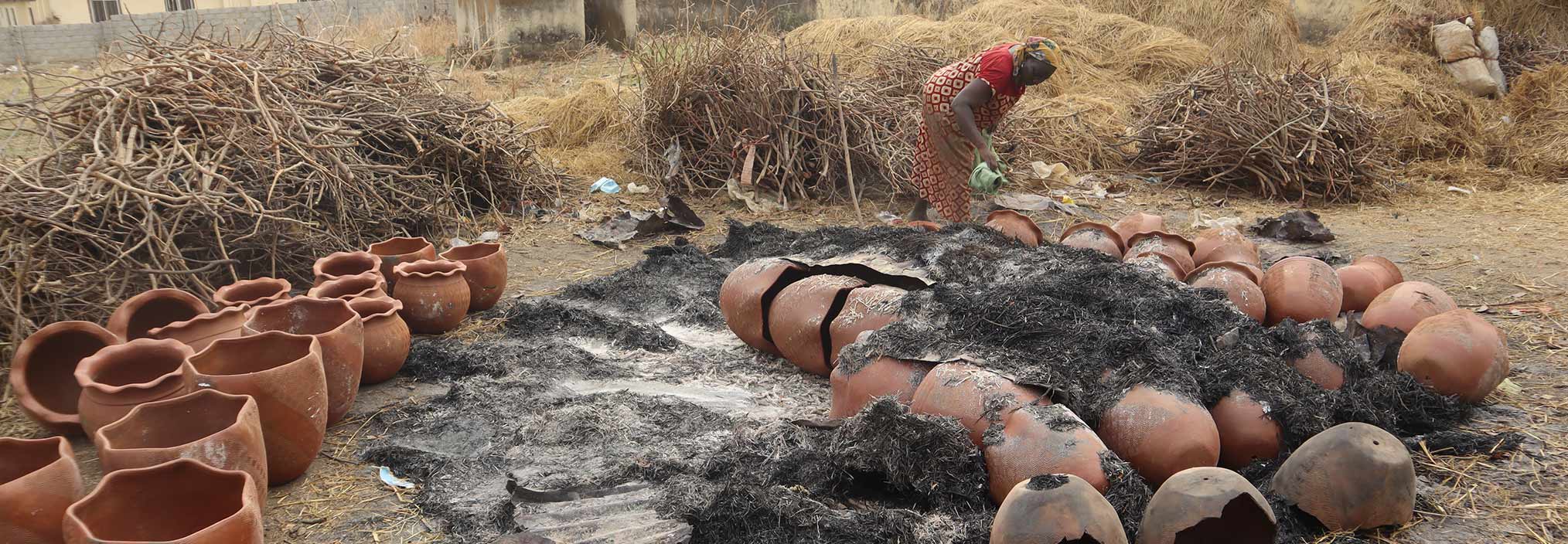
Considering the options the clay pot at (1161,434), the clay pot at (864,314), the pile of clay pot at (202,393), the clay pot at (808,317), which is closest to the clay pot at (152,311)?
the pile of clay pot at (202,393)

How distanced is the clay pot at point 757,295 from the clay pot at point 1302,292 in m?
1.75

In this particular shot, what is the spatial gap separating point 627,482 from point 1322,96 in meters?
6.39

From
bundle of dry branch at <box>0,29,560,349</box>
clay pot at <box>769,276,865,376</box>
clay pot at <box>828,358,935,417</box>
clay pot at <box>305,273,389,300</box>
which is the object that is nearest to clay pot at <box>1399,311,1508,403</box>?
clay pot at <box>828,358,935,417</box>

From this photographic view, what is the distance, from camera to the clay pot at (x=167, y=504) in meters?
2.24

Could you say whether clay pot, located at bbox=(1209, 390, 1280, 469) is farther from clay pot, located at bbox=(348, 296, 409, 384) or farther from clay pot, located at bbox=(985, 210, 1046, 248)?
clay pot, located at bbox=(348, 296, 409, 384)

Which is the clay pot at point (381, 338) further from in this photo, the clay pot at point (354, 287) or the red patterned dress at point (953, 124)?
the red patterned dress at point (953, 124)

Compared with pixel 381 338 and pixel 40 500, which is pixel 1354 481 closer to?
pixel 381 338

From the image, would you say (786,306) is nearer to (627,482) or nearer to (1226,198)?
(627,482)

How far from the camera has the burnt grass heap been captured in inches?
95.3

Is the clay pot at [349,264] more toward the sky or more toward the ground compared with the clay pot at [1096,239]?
more toward the ground

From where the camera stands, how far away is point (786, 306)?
348cm

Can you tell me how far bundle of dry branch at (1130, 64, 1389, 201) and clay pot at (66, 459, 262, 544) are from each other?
6567mm

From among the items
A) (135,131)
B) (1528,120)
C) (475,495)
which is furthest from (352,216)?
(1528,120)

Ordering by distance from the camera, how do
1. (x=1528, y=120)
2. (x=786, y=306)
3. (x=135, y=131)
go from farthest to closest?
(x=1528, y=120) → (x=135, y=131) → (x=786, y=306)
